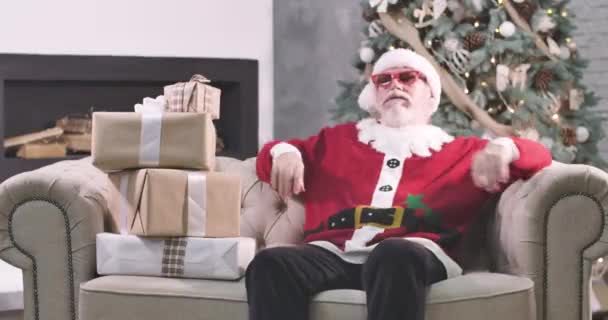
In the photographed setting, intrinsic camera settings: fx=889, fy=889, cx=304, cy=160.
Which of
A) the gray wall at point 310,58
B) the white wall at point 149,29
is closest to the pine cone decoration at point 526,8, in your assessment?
the gray wall at point 310,58

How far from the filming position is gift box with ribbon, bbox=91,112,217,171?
7.50 ft

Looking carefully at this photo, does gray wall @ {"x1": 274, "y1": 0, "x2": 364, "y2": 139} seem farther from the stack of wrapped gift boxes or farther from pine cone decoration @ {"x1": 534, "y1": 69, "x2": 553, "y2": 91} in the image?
the stack of wrapped gift boxes

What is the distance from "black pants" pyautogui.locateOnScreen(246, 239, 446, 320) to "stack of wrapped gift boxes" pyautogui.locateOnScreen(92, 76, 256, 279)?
21cm

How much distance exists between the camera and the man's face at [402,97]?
259 cm

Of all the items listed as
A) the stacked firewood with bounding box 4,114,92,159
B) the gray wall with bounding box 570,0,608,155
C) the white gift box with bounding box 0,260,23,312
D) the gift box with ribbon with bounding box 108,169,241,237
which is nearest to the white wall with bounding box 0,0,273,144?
the stacked firewood with bounding box 4,114,92,159

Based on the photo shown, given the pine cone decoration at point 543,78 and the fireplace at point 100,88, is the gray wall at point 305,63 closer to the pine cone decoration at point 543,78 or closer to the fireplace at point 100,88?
the fireplace at point 100,88

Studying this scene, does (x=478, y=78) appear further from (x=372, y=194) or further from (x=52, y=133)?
(x=52, y=133)

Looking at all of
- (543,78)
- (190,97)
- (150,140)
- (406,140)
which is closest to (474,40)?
(543,78)

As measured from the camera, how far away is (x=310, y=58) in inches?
183

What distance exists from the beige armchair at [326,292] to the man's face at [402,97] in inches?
15.9

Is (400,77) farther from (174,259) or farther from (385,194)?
(174,259)

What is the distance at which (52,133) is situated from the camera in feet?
14.3

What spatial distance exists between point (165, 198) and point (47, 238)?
0.32 metres

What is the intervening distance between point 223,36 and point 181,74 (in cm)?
29
